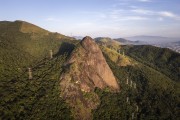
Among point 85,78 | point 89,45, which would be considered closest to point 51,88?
point 85,78

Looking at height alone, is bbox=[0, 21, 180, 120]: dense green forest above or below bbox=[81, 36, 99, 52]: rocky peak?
below

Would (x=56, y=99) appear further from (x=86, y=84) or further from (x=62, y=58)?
(x=62, y=58)

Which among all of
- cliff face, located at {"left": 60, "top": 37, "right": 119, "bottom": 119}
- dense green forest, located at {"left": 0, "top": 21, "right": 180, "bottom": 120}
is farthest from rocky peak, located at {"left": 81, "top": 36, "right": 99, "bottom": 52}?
dense green forest, located at {"left": 0, "top": 21, "right": 180, "bottom": 120}

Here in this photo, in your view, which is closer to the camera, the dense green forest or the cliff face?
the dense green forest

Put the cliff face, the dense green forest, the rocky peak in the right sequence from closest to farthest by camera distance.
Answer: the dense green forest, the cliff face, the rocky peak

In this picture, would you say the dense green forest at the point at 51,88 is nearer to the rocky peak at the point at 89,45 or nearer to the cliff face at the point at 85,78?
the cliff face at the point at 85,78

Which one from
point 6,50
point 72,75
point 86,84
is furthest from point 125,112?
point 6,50

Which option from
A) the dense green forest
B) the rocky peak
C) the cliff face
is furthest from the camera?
the rocky peak

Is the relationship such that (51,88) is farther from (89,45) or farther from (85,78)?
(89,45)

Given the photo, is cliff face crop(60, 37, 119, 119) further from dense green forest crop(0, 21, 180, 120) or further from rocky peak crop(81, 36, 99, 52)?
dense green forest crop(0, 21, 180, 120)
